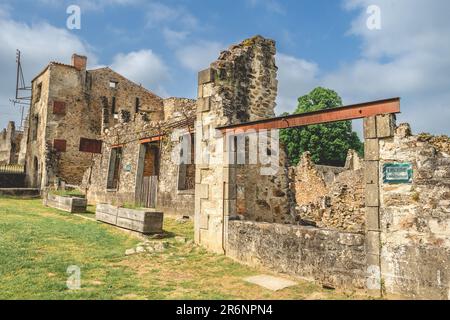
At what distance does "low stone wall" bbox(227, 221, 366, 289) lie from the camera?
5188mm

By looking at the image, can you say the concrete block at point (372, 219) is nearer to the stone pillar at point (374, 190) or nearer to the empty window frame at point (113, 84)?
the stone pillar at point (374, 190)

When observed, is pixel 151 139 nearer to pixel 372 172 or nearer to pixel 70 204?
pixel 70 204

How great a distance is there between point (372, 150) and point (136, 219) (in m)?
6.57

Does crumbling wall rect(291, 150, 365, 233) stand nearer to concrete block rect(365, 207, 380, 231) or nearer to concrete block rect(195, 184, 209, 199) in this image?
concrete block rect(195, 184, 209, 199)

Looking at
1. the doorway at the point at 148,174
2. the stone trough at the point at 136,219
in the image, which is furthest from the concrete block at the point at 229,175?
the doorway at the point at 148,174

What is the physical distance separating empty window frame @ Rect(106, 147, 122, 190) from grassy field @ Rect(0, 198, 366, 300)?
331 inches

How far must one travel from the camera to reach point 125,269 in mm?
6512

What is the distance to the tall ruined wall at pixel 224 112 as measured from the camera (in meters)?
7.87

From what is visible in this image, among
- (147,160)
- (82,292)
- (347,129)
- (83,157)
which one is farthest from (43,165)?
(347,129)

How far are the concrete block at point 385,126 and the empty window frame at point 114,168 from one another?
15136 millimetres

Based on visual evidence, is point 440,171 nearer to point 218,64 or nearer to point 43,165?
point 218,64

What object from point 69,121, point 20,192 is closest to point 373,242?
point 20,192

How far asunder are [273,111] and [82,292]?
21.9 ft
